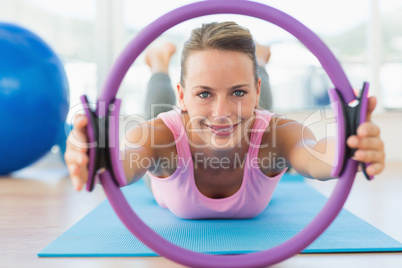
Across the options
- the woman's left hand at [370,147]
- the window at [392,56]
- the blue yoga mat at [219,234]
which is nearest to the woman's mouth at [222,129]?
the blue yoga mat at [219,234]

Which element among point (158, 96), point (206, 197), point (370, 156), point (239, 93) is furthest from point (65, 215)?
point (370, 156)

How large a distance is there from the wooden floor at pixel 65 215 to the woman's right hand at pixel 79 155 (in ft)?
0.67

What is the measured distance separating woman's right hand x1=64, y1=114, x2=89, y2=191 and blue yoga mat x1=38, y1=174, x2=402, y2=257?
23 centimetres

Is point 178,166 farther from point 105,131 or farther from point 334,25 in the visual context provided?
point 334,25

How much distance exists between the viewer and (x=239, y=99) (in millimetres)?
964

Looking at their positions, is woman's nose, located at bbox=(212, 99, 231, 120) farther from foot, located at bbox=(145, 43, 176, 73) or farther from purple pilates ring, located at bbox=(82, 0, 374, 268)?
foot, located at bbox=(145, 43, 176, 73)

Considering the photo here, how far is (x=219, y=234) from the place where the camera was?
1032mm

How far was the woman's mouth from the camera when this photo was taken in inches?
39.0

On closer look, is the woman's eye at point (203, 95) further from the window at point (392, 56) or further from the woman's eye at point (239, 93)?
→ the window at point (392, 56)

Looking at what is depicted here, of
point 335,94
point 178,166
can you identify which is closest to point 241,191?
point 178,166

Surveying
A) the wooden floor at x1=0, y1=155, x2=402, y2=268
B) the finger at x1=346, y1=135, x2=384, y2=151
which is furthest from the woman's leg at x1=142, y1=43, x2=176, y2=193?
the finger at x1=346, y1=135, x2=384, y2=151

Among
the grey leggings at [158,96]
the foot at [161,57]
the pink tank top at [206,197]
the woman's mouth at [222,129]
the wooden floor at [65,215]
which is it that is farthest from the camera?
the foot at [161,57]

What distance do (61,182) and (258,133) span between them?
1.13 meters

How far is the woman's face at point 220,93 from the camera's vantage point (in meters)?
0.94
